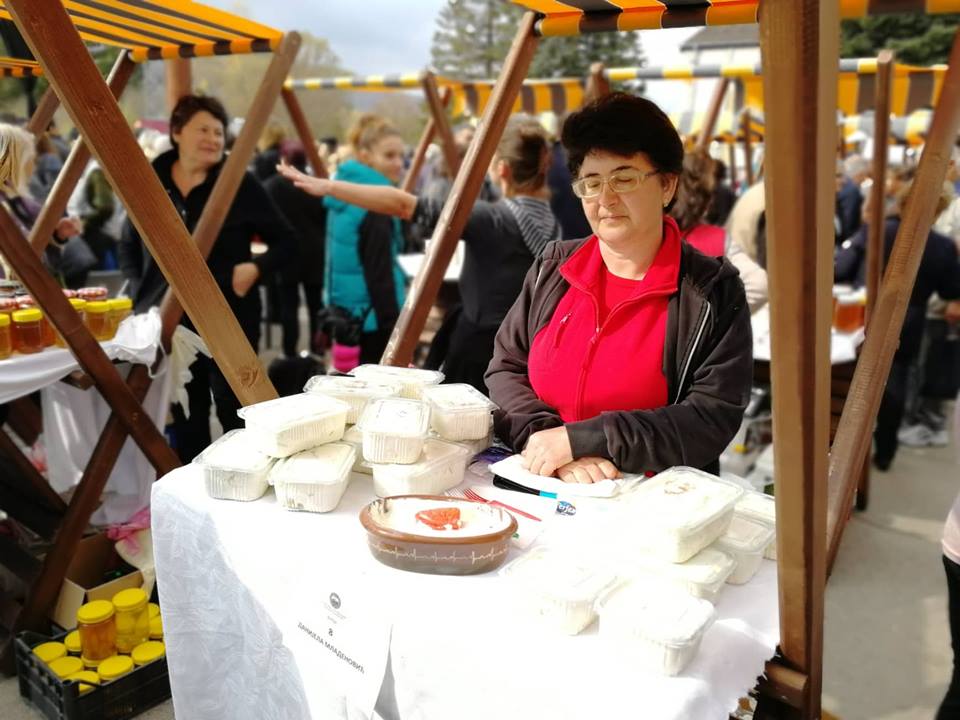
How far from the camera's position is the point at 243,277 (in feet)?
10.5

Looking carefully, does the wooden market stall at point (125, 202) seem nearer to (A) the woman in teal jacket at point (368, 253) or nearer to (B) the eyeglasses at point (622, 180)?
(B) the eyeglasses at point (622, 180)

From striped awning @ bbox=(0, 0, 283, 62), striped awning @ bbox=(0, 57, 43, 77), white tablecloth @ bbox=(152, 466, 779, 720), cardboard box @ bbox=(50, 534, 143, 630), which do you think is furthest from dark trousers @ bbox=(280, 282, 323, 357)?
white tablecloth @ bbox=(152, 466, 779, 720)

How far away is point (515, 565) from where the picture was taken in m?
1.13

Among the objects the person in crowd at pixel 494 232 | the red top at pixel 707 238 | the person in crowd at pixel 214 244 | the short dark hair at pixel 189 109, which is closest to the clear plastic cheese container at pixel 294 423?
the person in crowd at pixel 494 232

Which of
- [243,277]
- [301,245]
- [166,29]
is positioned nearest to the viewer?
[166,29]

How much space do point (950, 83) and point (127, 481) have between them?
2921 mm

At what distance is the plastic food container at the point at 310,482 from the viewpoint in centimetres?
136

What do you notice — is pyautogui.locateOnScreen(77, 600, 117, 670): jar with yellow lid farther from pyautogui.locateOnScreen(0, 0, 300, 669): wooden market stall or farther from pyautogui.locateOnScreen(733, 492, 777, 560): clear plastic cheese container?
pyautogui.locateOnScreen(733, 492, 777, 560): clear plastic cheese container

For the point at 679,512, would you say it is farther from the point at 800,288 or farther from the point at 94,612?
the point at 94,612

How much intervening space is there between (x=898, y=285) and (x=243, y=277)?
249 centimetres

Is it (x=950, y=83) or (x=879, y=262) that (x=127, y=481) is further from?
(x=879, y=262)

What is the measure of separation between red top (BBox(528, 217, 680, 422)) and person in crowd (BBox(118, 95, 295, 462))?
5.87ft

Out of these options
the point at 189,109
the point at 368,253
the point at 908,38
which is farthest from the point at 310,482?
the point at 908,38

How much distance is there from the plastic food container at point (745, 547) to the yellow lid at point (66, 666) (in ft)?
6.46
